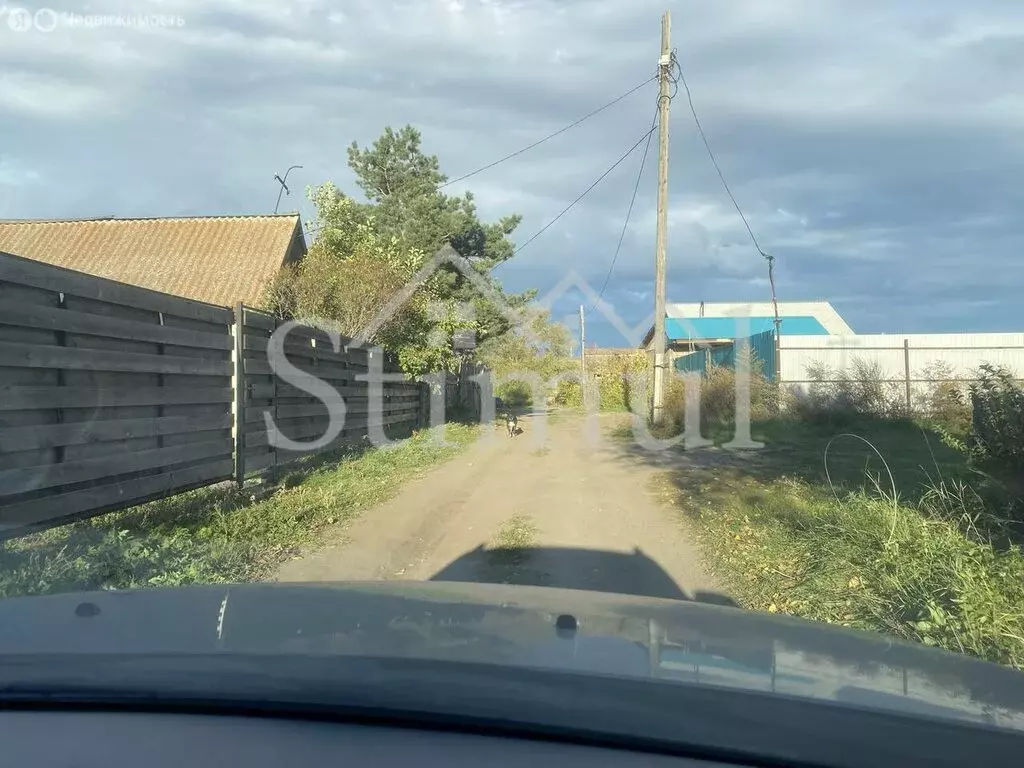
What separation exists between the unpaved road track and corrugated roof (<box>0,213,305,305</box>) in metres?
10.8

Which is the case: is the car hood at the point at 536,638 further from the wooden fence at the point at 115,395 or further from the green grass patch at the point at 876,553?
the wooden fence at the point at 115,395

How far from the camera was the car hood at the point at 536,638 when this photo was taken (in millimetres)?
2197

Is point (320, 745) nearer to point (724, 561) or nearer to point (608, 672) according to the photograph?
point (608, 672)

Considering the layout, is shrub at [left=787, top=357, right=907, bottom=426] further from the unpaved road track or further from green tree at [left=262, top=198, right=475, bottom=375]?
green tree at [left=262, top=198, right=475, bottom=375]

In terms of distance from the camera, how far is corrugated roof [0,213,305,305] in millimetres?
21516

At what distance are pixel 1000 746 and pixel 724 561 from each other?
5.54m

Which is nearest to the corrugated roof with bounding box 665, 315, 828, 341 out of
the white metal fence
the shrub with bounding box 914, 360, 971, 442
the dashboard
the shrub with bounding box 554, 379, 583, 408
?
the shrub with bounding box 554, 379, 583, 408

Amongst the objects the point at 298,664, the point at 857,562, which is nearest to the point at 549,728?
the point at 298,664

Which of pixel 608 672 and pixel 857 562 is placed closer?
pixel 608 672

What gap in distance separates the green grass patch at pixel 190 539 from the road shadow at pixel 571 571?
1629 mm

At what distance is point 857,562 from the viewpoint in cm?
622

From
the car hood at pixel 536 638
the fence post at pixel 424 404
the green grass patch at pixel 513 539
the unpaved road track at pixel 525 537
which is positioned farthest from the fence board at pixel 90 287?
the fence post at pixel 424 404

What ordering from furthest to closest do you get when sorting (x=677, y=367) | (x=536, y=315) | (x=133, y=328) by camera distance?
1. (x=536, y=315)
2. (x=677, y=367)
3. (x=133, y=328)

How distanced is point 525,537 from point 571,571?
1.42 meters
